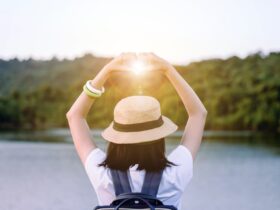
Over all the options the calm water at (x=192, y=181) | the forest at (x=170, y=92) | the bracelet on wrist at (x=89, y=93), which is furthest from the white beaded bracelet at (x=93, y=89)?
the forest at (x=170, y=92)

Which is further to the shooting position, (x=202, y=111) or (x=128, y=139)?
(x=202, y=111)

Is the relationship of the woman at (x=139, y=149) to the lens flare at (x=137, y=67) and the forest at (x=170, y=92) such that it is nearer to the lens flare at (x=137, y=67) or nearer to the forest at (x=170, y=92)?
the lens flare at (x=137, y=67)

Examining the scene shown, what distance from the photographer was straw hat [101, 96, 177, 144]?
141 cm

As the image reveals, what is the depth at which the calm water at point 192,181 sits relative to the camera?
42.7 ft

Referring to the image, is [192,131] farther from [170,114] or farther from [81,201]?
[170,114]

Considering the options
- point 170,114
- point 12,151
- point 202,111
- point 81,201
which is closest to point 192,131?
point 202,111

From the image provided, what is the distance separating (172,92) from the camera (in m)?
38.3

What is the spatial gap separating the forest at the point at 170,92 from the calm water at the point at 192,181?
192 inches

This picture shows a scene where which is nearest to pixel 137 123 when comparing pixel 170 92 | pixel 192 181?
pixel 192 181

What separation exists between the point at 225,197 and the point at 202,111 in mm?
12973

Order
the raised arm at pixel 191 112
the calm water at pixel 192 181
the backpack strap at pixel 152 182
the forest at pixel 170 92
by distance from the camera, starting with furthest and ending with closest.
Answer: the forest at pixel 170 92
the calm water at pixel 192 181
the raised arm at pixel 191 112
the backpack strap at pixel 152 182

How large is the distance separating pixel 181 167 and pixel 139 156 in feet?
0.30

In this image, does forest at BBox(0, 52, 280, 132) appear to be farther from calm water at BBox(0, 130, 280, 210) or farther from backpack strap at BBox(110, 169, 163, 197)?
backpack strap at BBox(110, 169, 163, 197)

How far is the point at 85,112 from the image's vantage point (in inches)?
62.6
